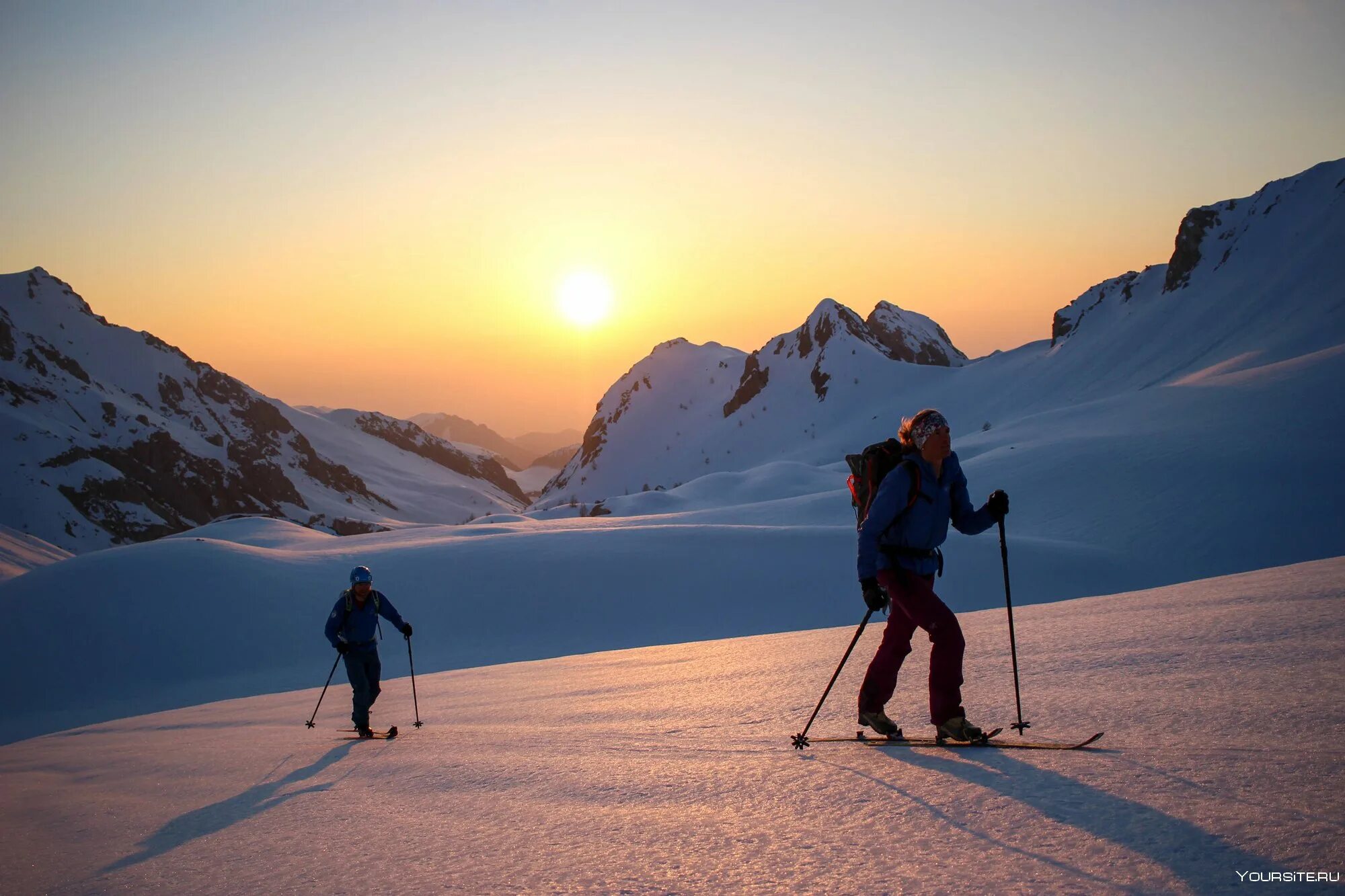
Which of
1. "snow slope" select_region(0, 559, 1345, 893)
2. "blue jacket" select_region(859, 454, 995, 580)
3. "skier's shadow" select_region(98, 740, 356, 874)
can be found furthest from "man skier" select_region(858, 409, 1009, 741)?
"skier's shadow" select_region(98, 740, 356, 874)

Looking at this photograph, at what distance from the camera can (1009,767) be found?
16.0 feet

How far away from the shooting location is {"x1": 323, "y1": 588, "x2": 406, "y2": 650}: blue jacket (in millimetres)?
10141

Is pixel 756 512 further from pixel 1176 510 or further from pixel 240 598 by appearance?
pixel 240 598

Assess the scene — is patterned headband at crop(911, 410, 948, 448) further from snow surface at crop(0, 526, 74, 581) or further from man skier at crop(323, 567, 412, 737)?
snow surface at crop(0, 526, 74, 581)

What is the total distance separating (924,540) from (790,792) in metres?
1.81

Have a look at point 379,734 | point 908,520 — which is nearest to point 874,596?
point 908,520

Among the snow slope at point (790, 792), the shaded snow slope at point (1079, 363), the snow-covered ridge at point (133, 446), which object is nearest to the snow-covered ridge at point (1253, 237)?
the shaded snow slope at point (1079, 363)

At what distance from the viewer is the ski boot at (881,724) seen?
5.90 metres

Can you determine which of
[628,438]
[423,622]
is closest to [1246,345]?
[423,622]

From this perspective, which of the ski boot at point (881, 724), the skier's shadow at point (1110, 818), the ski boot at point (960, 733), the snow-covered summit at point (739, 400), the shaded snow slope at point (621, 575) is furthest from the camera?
the snow-covered summit at point (739, 400)

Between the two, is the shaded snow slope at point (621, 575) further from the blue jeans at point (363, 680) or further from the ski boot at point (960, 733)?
the ski boot at point (960, 733)

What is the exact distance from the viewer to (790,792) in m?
4.85

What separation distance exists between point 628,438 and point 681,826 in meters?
119

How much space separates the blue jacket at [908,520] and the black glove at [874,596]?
0.07 metres
